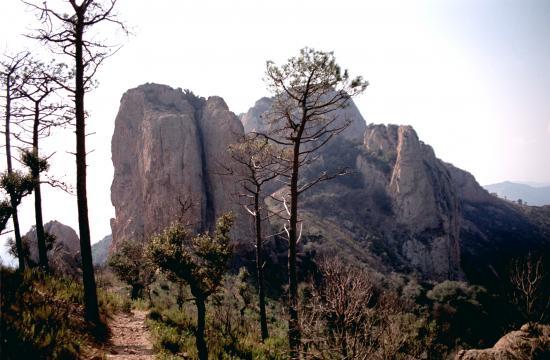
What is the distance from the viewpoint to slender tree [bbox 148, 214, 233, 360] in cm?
966

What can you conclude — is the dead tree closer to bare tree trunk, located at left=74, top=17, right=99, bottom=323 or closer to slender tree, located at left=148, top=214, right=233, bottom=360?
slender tree, located at left=148, top=214, right=233, bottom=360

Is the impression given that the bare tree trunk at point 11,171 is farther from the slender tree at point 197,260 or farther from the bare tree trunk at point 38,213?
the slender tree at point 197,260

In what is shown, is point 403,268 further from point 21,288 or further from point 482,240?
point 21,288

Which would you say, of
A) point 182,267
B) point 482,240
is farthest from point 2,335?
point 482,240

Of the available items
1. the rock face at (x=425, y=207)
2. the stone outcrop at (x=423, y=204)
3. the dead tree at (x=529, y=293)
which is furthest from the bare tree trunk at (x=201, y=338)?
the rock face at (x=425, y=207)

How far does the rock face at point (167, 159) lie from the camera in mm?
45219

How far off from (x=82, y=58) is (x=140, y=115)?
47.0m

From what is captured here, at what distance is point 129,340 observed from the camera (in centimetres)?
998

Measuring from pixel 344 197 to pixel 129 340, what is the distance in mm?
69448

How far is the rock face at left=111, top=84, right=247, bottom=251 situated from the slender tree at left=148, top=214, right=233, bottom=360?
31530mm

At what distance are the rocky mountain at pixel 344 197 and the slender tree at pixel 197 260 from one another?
19052 mm

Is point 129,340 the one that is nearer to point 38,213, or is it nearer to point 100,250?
point 38,213

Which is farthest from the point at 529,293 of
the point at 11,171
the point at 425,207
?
the point at 425,207

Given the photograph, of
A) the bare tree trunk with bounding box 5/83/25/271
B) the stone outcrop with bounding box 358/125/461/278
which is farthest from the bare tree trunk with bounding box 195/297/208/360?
the stone outcrop with bounding box 358/125/461/278
